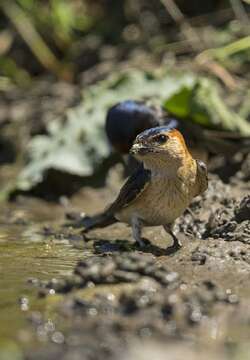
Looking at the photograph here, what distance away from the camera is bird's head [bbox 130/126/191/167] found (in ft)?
18.8

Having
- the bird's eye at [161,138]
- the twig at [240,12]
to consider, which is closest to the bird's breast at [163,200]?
the bird's eye at [161,138]

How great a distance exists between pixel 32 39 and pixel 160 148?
442cm

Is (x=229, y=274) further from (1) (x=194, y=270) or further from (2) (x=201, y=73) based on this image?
(2) (x=201, y=73)

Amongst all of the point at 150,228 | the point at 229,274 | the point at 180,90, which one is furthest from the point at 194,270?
the point at 180,90

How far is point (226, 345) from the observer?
3629 millimetres

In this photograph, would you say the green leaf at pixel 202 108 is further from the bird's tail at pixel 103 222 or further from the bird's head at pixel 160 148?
the bird's head at pixel 160 148

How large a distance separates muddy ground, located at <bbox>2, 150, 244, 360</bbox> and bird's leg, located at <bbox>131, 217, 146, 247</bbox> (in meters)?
0.06

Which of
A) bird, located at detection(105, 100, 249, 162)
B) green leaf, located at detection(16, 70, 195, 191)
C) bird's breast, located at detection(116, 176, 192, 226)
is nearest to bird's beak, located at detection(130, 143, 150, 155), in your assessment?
bird's breast, located at detection(116, 176, 192, 226)

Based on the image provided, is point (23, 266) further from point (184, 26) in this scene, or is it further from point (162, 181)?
point (184, 26)

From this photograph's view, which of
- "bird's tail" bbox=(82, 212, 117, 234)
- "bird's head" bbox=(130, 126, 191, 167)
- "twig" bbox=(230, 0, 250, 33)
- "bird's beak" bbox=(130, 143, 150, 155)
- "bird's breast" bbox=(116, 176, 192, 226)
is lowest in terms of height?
"twig" bbox=(230, 0, 250, 33)

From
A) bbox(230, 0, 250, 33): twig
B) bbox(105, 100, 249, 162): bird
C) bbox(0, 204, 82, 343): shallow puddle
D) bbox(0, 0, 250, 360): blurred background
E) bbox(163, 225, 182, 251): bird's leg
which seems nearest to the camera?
bbox(0, 0, 250, 360): blurred background

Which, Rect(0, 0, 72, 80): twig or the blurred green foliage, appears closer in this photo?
the blurred green foliage

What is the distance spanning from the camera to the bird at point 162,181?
5.79m

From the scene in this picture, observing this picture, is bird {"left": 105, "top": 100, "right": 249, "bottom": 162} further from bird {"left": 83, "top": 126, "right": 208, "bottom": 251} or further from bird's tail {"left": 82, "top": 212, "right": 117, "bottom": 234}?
bird {"left": 83, "top": 126, "right": 208, "bottom": 251}
